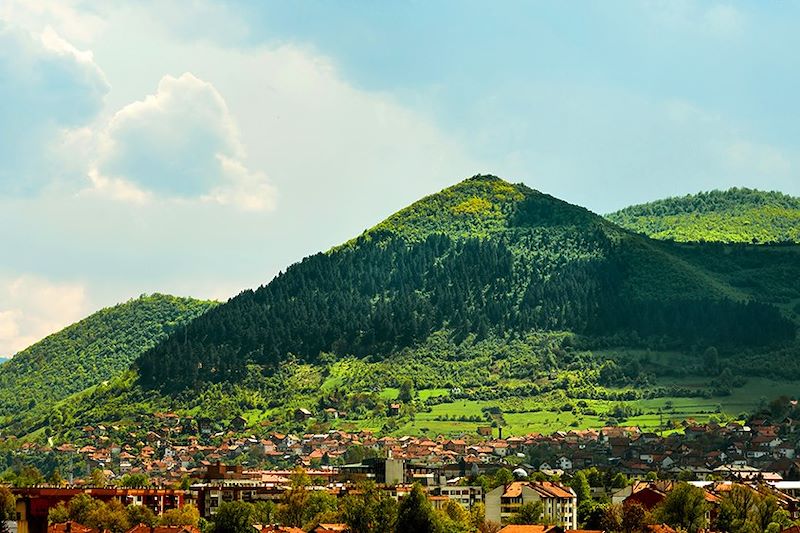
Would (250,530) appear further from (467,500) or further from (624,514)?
(467,500)

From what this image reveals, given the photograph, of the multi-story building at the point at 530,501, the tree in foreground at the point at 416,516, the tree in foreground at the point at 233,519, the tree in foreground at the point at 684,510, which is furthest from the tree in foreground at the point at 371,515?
the tree in foreground at the point at 684,510

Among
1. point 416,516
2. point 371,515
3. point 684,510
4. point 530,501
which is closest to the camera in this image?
point 416,516

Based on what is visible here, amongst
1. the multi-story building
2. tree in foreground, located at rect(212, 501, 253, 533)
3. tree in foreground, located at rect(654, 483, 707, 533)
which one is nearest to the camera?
tree in foreground, located at rect(212, 501, 253, 533)

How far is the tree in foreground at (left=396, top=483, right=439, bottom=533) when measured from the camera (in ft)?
391

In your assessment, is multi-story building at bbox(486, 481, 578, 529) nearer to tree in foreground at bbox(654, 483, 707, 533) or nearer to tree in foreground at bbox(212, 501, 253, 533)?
tree in foreground at bbox(654, 483, 707, 533)

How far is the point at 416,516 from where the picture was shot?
120438 millimetres

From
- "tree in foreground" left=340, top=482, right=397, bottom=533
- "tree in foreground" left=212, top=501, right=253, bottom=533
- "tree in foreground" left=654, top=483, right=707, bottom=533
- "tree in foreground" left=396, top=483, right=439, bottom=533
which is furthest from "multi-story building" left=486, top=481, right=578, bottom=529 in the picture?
"tree in foreground" left=212, top=501, right=253, bottom=533

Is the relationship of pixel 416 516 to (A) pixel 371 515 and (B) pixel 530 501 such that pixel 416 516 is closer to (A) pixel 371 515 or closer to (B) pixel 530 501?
(A) pixel 371 515

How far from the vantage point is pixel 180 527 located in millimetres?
130875

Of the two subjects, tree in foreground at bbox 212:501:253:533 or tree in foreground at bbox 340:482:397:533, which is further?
tree in foreground at bbox 212:501:253:533

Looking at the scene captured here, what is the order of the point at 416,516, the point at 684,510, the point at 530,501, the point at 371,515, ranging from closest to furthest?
the point at 416,516 < the point at 371,515 < the point at 684,510 < the point at 530,501

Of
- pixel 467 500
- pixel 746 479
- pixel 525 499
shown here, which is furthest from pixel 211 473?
pixel 746 479

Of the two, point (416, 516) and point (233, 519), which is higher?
point (233, 519)

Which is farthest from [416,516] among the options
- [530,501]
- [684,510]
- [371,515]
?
[530,501]
